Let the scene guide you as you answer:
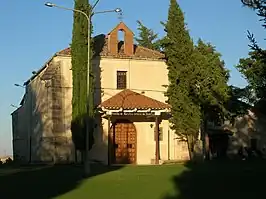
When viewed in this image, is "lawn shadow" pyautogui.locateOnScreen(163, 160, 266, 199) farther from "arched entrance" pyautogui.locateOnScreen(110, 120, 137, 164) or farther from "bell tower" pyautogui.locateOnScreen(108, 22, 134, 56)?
"bell tower" pyautogui.locateOnScreen(108, 22, 134, 56)

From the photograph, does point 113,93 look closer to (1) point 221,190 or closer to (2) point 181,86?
(2) point 181,86

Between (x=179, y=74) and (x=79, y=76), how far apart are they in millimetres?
8968

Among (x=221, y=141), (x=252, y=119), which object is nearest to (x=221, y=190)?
(x=221, y=141)

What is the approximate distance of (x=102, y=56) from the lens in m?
40.4

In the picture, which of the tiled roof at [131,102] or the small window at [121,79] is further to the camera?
the small window at [121,79]

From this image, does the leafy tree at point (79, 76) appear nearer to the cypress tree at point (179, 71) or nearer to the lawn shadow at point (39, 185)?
the lawn shadow at point (39, 185)

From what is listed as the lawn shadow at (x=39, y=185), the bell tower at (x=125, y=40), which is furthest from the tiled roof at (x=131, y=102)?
the lawn shadow at (x=39, y=185)

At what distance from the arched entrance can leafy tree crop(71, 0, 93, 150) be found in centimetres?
551

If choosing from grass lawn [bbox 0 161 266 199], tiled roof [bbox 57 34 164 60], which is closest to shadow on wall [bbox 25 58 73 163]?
tiled roof [bbox 57 34 164 60]

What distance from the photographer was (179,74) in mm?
41375

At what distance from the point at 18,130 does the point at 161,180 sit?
1464 inches

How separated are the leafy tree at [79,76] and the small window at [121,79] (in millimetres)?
5331

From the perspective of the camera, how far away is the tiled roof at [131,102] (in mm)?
38344

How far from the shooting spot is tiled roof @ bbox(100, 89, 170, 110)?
38344 millimetres
